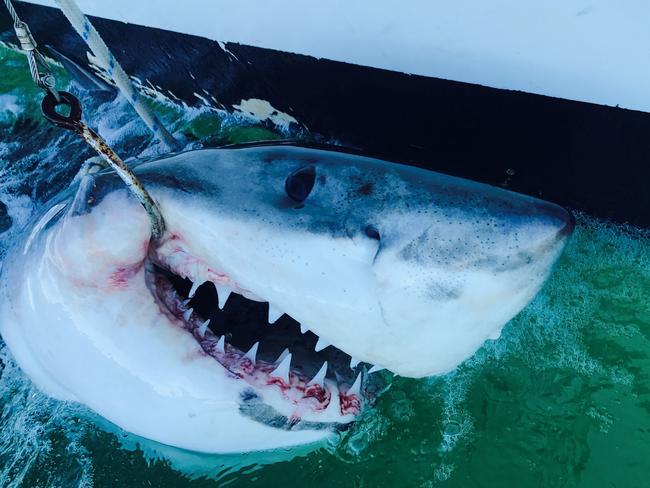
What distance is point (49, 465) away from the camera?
5.07ft

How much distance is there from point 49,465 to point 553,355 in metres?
1.36

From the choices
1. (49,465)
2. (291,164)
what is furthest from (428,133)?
(49,465)

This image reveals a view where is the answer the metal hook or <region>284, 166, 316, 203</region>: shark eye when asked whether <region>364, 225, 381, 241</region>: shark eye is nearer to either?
<region>284, 166, 316, 203</region>: shark eye

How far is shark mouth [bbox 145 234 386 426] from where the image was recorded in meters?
A: 1.08

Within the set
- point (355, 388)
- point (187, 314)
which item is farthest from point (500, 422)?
point (187, 314)

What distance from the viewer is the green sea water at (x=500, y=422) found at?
4.87 ft

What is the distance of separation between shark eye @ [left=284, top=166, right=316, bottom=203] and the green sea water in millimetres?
706

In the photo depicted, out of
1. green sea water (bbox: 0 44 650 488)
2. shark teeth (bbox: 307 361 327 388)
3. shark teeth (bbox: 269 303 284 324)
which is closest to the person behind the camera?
shark teeth (bbox: 269 303 284 324)

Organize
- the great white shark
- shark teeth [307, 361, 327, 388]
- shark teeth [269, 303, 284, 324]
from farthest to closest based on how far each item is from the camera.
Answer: shark teeth [307, 361, 327, 388] → shark teeth [269, 303, 284, 324] → the great white shark

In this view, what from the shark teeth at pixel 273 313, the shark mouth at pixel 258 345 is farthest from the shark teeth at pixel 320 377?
the shark teeth at pixel 273 313

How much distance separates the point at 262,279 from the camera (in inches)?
39.4

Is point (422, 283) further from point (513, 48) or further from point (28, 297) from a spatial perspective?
point (28, 297)

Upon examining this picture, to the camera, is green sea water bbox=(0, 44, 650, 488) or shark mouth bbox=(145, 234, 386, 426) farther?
green sea water bbox=(0, 44, 650, 488)

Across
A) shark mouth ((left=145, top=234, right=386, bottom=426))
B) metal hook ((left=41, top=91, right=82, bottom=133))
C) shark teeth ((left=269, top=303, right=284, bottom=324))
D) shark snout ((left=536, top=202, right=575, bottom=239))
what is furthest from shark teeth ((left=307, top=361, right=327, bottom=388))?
metal hook ((left=41, top=91, right=82, bottom=133))
